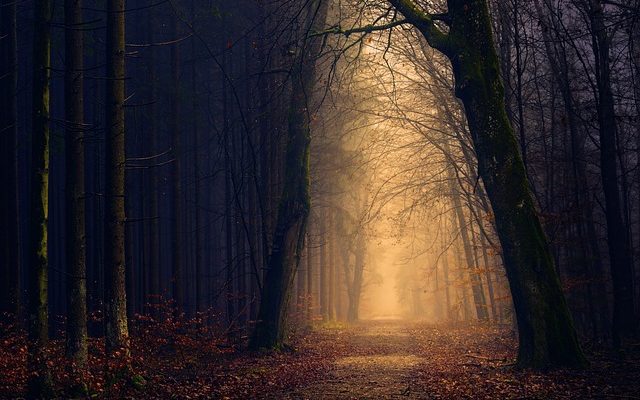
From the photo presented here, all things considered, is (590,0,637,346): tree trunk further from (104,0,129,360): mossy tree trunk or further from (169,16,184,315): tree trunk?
(169,16,184,315): tree trunk

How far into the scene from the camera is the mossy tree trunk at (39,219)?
9.10m

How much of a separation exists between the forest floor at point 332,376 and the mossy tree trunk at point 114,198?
56 centimetres

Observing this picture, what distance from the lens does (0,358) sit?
9.95 metres

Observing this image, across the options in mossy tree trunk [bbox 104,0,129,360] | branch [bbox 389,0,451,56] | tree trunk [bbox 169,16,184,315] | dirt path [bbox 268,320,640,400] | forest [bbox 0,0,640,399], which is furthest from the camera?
tree trunk [bbox 169,16,184,315]

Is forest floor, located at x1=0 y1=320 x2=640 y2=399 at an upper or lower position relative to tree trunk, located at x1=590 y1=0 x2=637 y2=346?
lower

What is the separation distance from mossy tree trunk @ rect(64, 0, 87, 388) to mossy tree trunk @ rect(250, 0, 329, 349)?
634cm

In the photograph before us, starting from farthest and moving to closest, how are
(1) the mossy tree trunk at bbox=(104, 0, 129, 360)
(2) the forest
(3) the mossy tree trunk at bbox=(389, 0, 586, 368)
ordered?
(1) the mossy tree trunk at bbox=(104, 0, 129, 360)
(3) the mossy tree trunk at bbox=(389, 0, 586, 368)
(2) the forest

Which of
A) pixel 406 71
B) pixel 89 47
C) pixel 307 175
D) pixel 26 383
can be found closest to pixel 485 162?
pixel 307 175

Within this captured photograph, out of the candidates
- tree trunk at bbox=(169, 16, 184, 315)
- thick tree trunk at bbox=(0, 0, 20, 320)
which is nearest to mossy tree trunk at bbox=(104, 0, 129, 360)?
thick tree trunk at bbox=(0, 0, 20, 320)

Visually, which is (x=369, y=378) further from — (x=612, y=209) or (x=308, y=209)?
(x=612, y=209)

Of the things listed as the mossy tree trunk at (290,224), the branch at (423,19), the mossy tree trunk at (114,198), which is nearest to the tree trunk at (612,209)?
the branch at (423,19)

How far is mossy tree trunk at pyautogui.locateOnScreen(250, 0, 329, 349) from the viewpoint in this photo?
16172 millimetres

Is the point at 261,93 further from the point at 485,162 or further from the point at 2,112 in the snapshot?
the point at 485,162

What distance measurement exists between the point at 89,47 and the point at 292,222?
878cm
